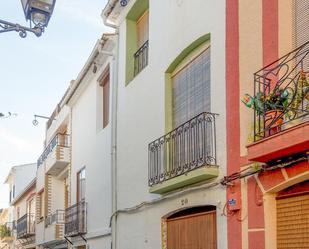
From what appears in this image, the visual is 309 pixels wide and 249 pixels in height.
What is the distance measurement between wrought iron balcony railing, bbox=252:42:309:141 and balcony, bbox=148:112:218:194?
1.34 metres

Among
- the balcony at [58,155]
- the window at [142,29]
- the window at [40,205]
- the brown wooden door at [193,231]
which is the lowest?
the brown wooden door at [193,231]

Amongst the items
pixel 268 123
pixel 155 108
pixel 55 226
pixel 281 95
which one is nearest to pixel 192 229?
pixel 155 108

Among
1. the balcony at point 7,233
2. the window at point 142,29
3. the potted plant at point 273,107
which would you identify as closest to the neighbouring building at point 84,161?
the window at point 142,29

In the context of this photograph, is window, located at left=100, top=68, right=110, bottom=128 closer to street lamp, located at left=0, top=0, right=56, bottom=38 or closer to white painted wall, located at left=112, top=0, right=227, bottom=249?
white painted wall, located at left=112, top=0, right=227, bottom=249

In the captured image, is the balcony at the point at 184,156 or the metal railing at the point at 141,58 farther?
the metal railing at the point at 141,58

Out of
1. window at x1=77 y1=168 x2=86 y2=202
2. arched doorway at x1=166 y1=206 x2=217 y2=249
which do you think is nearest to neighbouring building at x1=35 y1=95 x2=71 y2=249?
window at x1=77 y1=168 x2=86 y2=202

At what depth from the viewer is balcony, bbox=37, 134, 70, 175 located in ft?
65.8

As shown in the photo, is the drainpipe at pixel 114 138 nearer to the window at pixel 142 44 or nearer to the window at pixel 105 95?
the window at pixel 142 44

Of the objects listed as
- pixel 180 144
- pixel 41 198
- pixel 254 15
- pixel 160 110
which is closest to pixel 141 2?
pixel 160 110

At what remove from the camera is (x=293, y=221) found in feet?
22.2

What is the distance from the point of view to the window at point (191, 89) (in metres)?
9.38

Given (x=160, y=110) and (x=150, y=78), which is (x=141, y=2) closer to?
(x=150, y=78)

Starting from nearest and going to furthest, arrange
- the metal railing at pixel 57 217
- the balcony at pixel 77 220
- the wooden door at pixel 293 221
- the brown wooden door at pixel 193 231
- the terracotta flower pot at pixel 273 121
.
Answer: the wooden door at pixel 293 221, the terracotta flower pot at pixel 273 121, the brown wooden door at pixel 193 231, the balcony at pixel 77 220, the metal railing at pixel 57 217

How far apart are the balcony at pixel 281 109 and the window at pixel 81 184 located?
36.2ft
